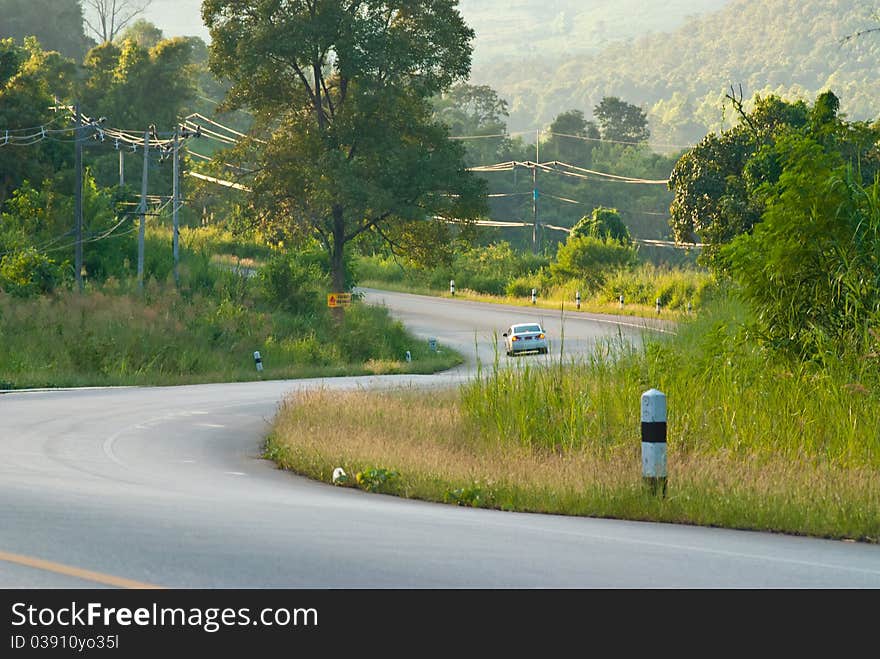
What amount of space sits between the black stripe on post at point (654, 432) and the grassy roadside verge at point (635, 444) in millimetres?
503

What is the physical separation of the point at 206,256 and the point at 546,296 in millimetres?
21538

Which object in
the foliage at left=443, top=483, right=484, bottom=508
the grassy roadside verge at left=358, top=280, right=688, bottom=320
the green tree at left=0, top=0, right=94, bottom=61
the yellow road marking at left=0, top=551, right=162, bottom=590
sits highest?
the green tree at left=0, top=0, right=94, bottom=61

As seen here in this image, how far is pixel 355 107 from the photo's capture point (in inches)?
1973

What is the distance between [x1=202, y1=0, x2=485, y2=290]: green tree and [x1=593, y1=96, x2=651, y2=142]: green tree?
99674 millimetres

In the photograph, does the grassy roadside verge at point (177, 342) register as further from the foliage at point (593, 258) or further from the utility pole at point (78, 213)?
the foliage at point (593, 258)

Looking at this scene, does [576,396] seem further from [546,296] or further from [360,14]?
[546,296]

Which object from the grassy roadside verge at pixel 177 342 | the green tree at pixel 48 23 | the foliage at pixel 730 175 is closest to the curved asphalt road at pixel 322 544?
the grassy roadside verge at pixel 177 342

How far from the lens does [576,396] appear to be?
16.4 meters

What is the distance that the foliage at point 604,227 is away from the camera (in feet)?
237

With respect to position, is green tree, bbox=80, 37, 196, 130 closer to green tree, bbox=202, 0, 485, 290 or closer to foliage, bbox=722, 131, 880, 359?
green tree, bbox=202, 0, 485, 290

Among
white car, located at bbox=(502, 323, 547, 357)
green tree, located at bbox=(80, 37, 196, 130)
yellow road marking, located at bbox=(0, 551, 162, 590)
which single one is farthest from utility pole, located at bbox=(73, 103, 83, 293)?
yellow road marking, located at bbox=(0, 551, 162, 590)

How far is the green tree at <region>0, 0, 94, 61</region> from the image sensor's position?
120m
